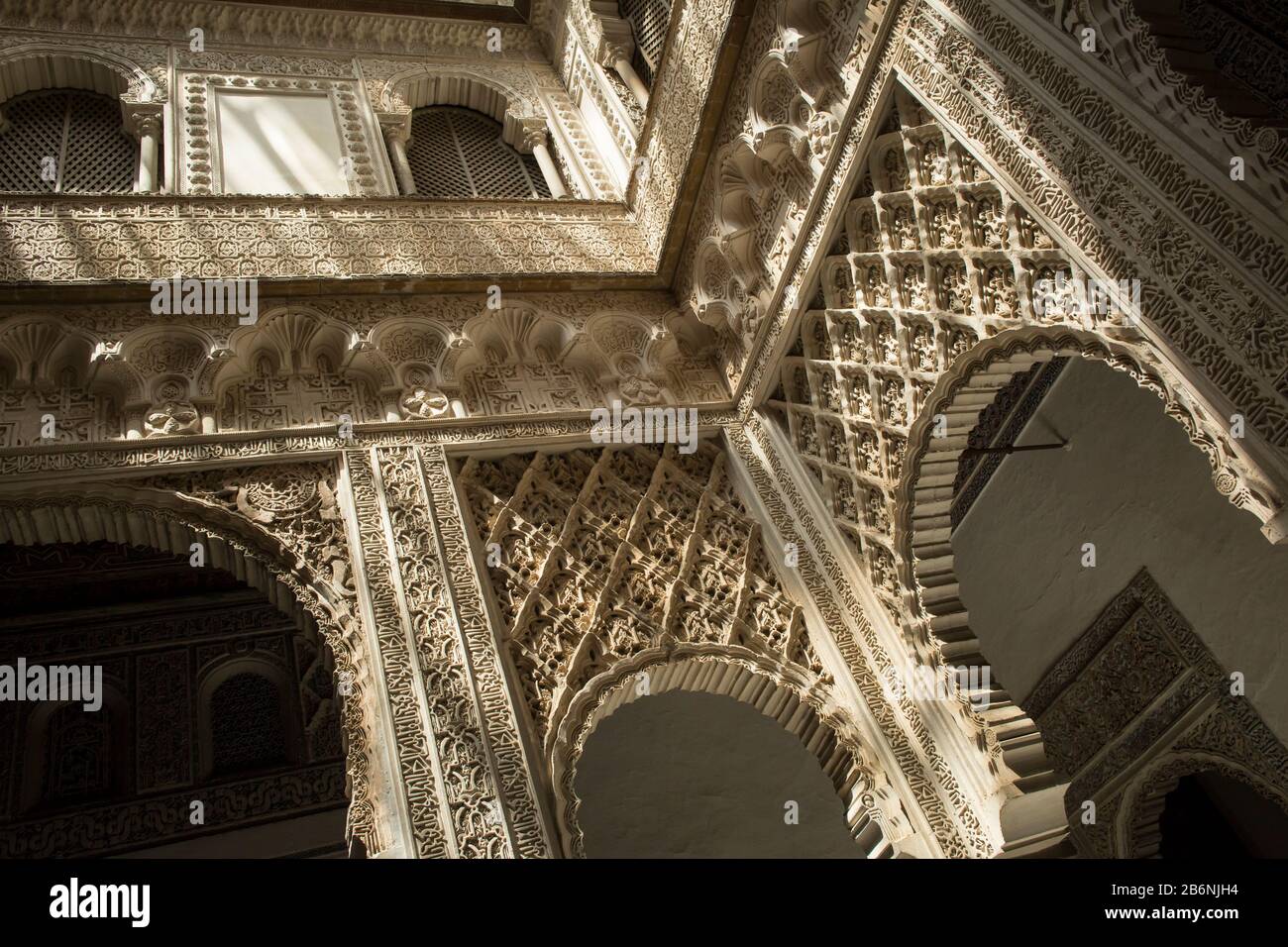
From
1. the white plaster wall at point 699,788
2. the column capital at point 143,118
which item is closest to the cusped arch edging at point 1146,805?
the white plaster wall at point 699,788

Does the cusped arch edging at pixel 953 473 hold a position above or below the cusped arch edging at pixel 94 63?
below

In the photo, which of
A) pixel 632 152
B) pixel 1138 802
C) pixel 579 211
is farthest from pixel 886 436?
pixel 1138 802

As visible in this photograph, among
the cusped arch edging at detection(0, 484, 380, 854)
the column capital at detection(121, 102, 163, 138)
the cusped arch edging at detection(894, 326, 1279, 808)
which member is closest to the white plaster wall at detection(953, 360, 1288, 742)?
the cusped arch edging at detection(894, 326, 1279, 808)

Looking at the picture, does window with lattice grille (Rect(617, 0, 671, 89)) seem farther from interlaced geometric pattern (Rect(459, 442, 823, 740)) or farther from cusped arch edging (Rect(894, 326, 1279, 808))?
cusped arch edging (Rect(894, 326, 1279, 808))

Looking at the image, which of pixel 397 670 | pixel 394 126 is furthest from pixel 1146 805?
pixel 394 126

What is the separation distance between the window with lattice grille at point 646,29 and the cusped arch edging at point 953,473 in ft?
9.58

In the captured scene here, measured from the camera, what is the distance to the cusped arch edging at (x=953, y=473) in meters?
2.49

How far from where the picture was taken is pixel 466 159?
5855 mm

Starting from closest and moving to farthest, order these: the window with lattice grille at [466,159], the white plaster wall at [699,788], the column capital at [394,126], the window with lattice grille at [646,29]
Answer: the window with lattice grille at [646,29] → the column capital at [394,126] → the window with lattice grille at [466,159] → the white plaster wall at [699,788]

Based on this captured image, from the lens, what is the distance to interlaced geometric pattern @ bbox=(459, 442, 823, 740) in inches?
136

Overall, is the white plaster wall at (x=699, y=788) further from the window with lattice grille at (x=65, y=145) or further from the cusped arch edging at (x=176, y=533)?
the window with lattice grille at (x=65, y=145)

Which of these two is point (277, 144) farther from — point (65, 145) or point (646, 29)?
point (646, 29)

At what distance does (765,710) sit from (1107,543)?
293 cm

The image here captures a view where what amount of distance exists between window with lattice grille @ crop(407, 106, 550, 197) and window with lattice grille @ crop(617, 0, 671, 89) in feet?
2.73
